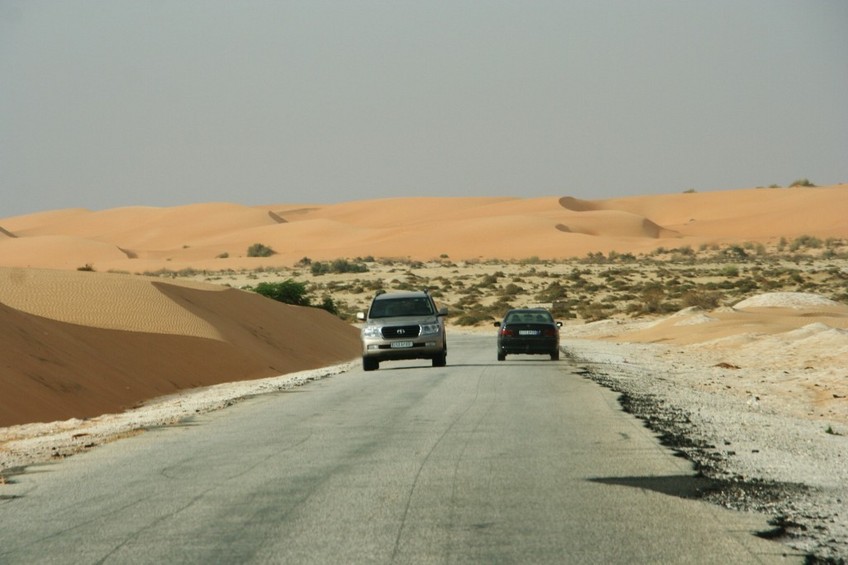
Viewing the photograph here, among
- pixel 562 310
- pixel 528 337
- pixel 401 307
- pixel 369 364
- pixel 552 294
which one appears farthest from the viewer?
pixel 552 294

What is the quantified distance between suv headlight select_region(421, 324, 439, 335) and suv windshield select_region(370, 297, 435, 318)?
41 cm

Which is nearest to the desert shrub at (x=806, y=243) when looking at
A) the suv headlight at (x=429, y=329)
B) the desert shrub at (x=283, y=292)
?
the desert shrub at (x=283, y=292)

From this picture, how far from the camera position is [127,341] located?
33656 millimetres

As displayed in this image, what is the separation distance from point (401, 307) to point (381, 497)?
20.9 metres

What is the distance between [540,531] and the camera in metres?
9.25

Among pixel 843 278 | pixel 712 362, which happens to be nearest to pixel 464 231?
pixel 843 278

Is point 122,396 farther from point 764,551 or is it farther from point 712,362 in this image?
point 764,551

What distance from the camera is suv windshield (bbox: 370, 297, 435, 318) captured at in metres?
31.5

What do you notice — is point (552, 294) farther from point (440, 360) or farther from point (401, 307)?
point (401, 307)

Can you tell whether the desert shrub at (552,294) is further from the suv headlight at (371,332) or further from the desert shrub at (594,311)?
the suv headlight at (371,332)

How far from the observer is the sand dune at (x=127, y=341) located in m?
25.5

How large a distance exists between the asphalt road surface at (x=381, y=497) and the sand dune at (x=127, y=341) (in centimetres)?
802

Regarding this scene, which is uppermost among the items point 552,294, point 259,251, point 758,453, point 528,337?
point 259,251

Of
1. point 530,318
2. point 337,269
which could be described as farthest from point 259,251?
point 530,318
